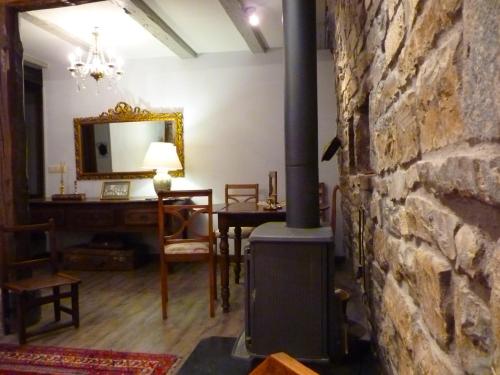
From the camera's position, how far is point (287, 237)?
176cm

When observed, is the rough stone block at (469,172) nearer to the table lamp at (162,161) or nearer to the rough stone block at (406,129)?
the rough stone block at (406,129)

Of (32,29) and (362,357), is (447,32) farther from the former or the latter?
(32,29)

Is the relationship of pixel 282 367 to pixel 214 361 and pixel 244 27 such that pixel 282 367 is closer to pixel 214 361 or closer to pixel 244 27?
pixel 214 361

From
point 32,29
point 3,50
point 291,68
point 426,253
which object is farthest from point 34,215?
point 426,253

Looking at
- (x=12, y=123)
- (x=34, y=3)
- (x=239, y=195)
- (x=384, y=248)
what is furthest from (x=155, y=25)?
(x=384, y=248)

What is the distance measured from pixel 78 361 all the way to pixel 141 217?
222cm

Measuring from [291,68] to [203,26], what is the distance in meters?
2.30

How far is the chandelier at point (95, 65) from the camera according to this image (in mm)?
3957

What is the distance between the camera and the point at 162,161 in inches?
175

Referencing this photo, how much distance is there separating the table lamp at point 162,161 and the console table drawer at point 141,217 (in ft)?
0.94

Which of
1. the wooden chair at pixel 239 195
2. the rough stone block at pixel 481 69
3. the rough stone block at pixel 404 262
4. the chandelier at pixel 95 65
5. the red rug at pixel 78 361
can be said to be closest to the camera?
the rough stone block at pixel 481 69

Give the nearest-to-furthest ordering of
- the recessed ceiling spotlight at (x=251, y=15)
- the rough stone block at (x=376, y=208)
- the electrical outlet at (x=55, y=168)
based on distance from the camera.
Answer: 1. the rough stone block at (x=376, y=208)
2. the recessed ceiling spotlight at (x=251, y=15)
3. the electrical outlet at (x=55, y=168)

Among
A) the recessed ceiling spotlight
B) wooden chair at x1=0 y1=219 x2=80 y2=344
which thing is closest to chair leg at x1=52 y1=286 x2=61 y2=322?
wooden chair at x1=0 y1=219 x2=80 y2=344

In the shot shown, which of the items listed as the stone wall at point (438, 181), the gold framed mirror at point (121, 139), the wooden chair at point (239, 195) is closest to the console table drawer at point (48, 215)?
the gold framed mirror at point (121, 139)
